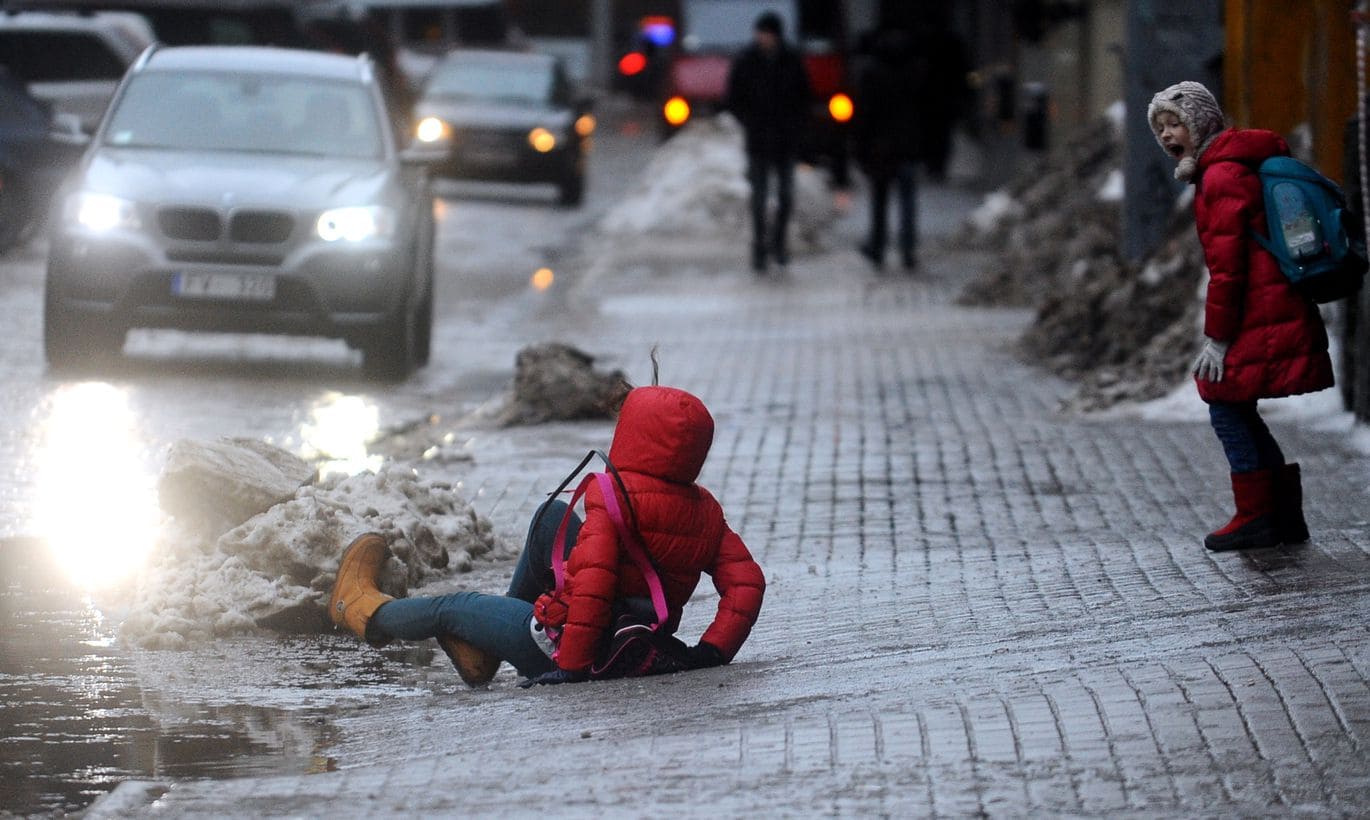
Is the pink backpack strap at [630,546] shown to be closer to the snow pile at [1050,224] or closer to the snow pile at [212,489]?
the snow pile at [212,489]

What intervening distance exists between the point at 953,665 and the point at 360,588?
1.71 m

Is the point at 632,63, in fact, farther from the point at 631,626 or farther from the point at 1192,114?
the point at 631,626

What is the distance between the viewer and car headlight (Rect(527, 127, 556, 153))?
88.5 feet

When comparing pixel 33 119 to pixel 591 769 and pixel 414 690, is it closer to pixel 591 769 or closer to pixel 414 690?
pixel 414 690

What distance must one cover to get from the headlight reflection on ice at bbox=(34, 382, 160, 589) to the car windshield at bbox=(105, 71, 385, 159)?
2130 millimetres

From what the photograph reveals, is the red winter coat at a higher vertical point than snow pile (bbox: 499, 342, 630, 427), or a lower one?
higher

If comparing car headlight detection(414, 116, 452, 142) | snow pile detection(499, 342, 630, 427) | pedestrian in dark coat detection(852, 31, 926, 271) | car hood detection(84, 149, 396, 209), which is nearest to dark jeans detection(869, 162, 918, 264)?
pedestrian in dark coat detection(852, 31, 926, 271)

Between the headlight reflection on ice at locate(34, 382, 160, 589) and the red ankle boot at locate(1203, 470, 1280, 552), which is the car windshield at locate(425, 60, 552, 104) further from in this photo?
the red ankle boot at locate(1203, 470, 1280, 552)

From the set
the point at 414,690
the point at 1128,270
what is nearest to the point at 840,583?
the point at 414,690

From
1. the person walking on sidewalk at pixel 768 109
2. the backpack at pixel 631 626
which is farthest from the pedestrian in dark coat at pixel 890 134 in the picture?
the backpack at pixel 631 626

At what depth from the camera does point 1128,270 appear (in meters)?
13.7

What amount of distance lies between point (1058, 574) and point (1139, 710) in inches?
76.1

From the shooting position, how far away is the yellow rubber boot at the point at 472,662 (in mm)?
6125

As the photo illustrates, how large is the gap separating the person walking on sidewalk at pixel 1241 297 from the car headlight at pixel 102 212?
6649 mm
